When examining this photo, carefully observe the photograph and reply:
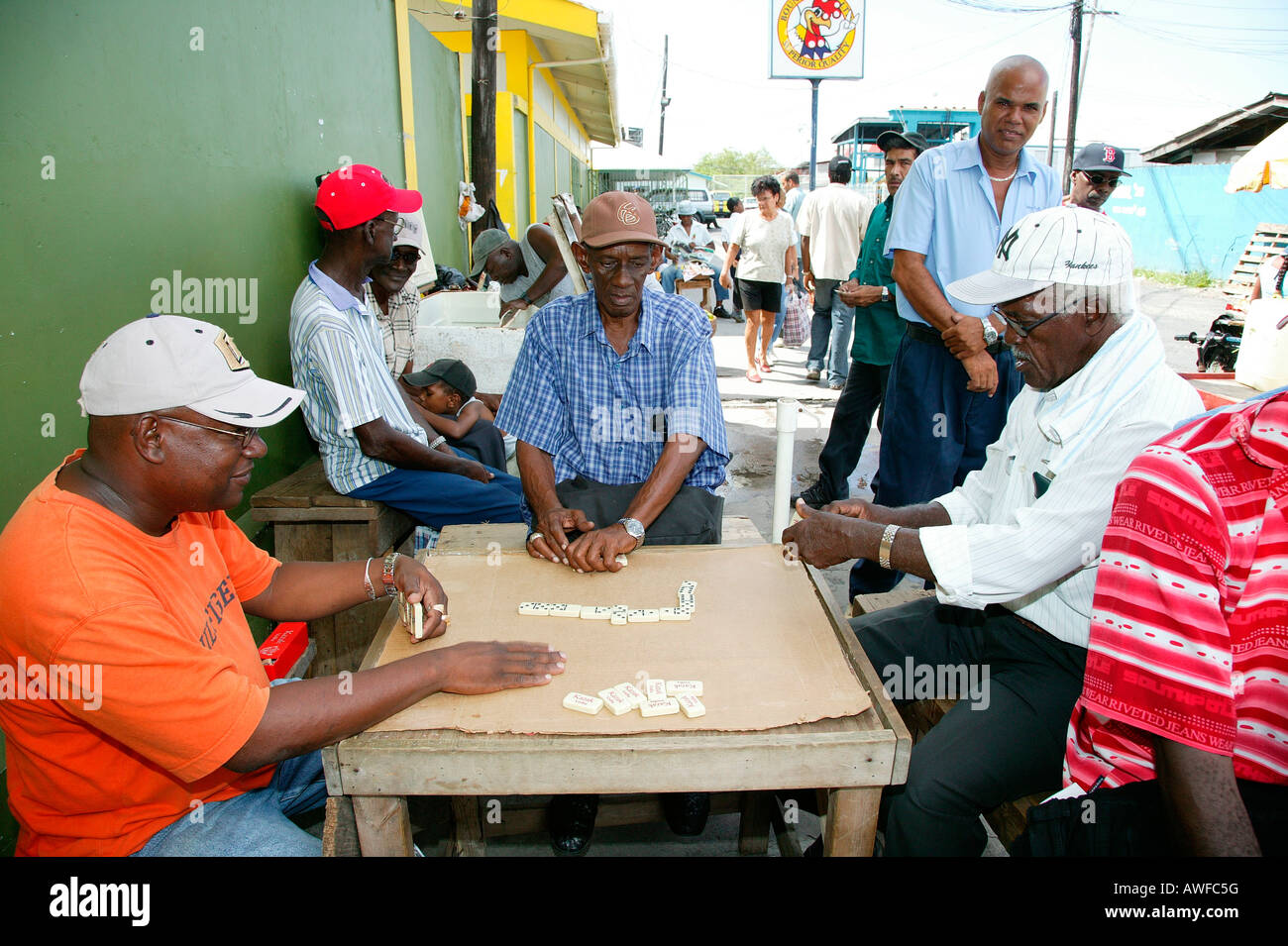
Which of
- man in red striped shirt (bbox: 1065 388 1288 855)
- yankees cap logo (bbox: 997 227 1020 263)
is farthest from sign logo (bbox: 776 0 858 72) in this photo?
man in red striped shirt (bbox: 1065 388 1288 855)

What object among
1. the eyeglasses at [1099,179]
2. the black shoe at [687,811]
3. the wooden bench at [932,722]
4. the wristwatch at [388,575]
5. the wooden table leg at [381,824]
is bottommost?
the black shoe at [687,811]

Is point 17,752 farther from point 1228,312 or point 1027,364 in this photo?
point 1228,312

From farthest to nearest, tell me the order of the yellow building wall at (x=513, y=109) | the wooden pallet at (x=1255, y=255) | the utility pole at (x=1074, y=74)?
the utility pole at (x=1074, y=74)
the yellow building wall at (x=513, y=109)
the wooden pallet at (x=1255, y=255)

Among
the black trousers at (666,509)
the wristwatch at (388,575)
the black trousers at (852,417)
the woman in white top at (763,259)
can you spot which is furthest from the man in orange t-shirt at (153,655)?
the woman in white top at (763,259)

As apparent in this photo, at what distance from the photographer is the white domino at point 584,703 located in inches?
61.2

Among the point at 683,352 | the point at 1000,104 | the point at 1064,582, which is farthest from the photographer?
the point at 1000,104

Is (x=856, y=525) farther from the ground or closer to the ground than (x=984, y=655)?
farther from the ground

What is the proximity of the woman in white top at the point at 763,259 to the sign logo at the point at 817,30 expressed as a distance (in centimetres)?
410

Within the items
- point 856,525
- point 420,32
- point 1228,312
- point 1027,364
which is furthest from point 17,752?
point 1228,312

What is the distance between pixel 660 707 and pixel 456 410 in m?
3.36

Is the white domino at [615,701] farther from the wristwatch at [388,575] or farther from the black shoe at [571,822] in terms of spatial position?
the black shoe at [571,822]

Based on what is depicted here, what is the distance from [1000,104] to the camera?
3.31 meters

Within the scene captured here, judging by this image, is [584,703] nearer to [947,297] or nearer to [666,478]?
[666,478]
